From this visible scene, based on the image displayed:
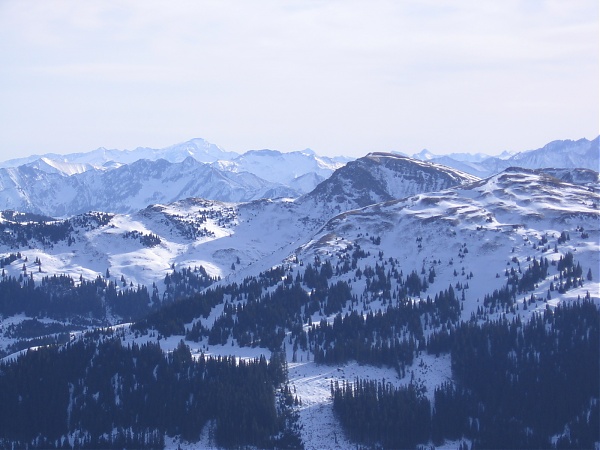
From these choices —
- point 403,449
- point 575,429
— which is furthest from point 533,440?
point 403,449

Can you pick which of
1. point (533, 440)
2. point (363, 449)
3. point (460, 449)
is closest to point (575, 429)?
point (533, 440)

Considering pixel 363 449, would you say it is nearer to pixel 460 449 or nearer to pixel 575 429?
pixel 460 449

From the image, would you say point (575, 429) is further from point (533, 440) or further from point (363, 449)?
point (363, 449)

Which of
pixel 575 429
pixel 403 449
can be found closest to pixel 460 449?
pixel 403 449

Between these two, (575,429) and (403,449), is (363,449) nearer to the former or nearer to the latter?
(403,449)

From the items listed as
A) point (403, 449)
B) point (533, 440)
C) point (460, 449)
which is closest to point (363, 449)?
point (403, 449)

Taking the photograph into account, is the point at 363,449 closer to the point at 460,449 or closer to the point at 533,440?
the point at 460,449
